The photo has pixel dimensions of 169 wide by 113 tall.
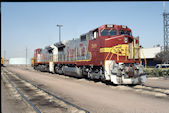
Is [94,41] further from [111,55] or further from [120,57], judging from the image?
[120,57]

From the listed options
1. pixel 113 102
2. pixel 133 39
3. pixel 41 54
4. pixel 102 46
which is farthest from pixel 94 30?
pixel 41 54

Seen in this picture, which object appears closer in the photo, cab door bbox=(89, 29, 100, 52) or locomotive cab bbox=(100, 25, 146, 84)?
locomotive cab bbox=(100, 25, 146, 84)

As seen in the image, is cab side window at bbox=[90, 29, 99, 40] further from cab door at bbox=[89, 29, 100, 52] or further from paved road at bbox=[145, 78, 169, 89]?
paved road at bbox=[145, 78, 169, 89]

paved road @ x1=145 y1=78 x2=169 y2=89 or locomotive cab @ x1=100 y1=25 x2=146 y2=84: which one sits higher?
locomotive cab @ x1=100 y1=25 x2=146 y2=84

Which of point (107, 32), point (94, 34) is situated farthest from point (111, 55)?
point (94, 34)

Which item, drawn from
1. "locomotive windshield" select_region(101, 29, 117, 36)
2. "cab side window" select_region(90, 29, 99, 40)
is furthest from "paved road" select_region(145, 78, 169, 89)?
"cab side window" select_region(90, 29, 99, 40)

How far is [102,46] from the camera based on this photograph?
46.1ft

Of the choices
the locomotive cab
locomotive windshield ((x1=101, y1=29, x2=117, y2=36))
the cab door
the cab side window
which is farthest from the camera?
the cab side window

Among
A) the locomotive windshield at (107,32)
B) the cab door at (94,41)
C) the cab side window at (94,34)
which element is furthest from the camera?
the cab side window at (94,34)

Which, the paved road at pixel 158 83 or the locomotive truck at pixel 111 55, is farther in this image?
the paved road at pixel 158 83

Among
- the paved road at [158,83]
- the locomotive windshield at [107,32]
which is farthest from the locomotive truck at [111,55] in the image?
the paved road at [158,83]

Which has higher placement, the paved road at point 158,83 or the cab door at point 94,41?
the cab door at point 94,41

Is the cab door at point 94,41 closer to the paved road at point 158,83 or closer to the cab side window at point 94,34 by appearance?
the cab side window at point 94,34

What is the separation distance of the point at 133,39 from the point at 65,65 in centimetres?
1081
